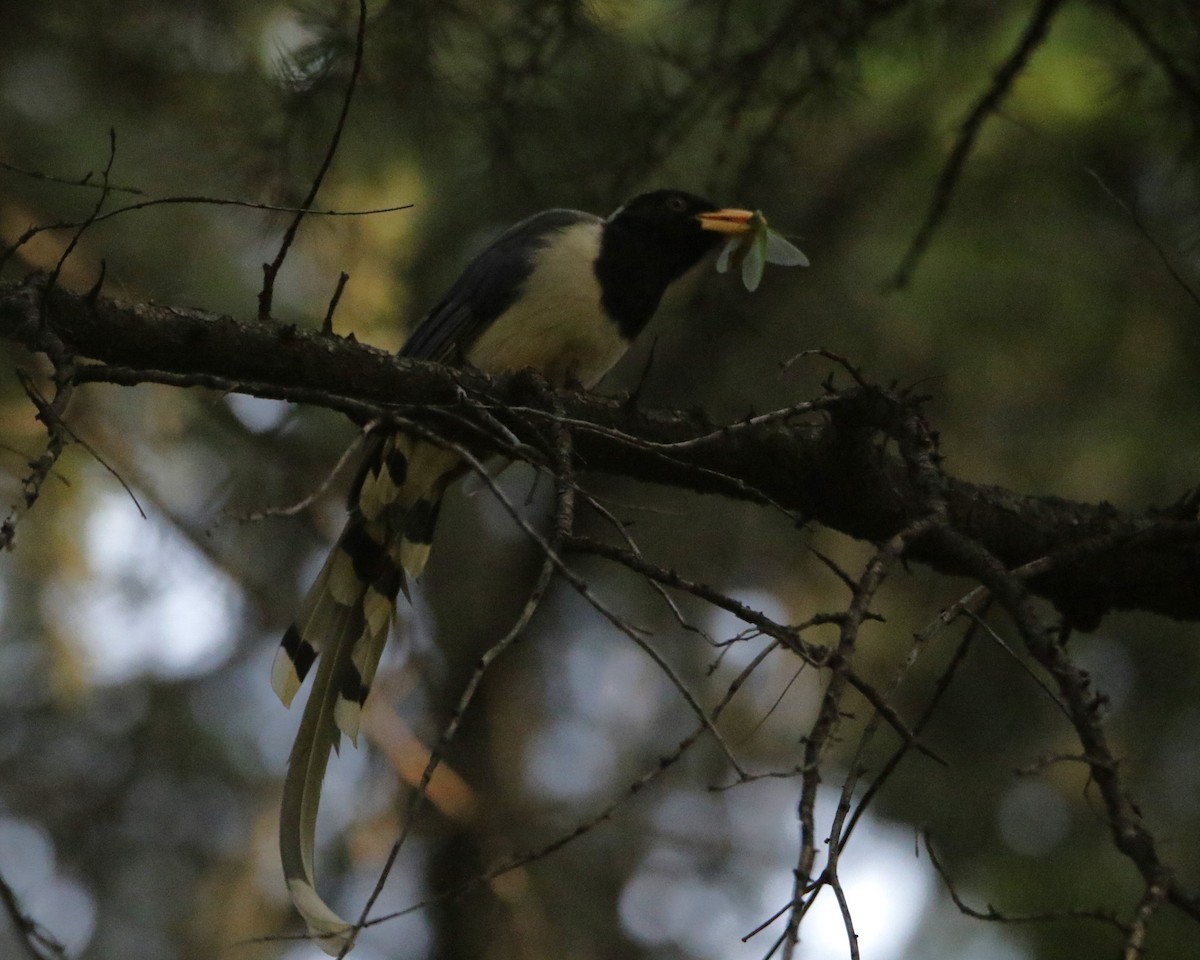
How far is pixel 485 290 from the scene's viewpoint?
3.81 metres

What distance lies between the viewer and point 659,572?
188cm

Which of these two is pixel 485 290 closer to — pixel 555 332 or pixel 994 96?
pixel 555 332

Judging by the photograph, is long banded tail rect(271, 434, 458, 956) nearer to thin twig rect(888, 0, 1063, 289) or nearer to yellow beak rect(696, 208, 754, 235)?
yellow beak rect(696, 208, 754, 235)

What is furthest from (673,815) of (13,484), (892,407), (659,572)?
(659,572)

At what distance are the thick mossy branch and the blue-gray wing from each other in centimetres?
96

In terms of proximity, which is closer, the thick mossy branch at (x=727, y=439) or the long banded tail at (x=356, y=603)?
the thick mossy branch at (x=727, y=439)

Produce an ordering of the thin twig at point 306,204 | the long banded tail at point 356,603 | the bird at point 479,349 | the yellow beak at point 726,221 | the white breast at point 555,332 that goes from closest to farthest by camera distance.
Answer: the thin twig at point 306,204 < the long banded tail at point 356,603 < the bird at point 479,349 < the white breast at point 555,332 < the yellow beak at point 726,221

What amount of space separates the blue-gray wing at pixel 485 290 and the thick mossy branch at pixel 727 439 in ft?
3.15

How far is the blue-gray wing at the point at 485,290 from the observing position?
3.77 m

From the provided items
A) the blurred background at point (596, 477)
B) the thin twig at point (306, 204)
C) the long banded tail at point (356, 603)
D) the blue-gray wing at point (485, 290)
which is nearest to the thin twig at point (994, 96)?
the blurred background at point (596, 477)

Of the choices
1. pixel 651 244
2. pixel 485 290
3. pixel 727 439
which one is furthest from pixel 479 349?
pixel 727 439

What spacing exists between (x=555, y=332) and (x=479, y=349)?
222mm

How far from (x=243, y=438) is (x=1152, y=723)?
3709 millimetres

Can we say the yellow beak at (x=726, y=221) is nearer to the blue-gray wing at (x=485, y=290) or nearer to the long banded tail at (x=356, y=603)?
the blue-gray wing at (x=485, y=290)
